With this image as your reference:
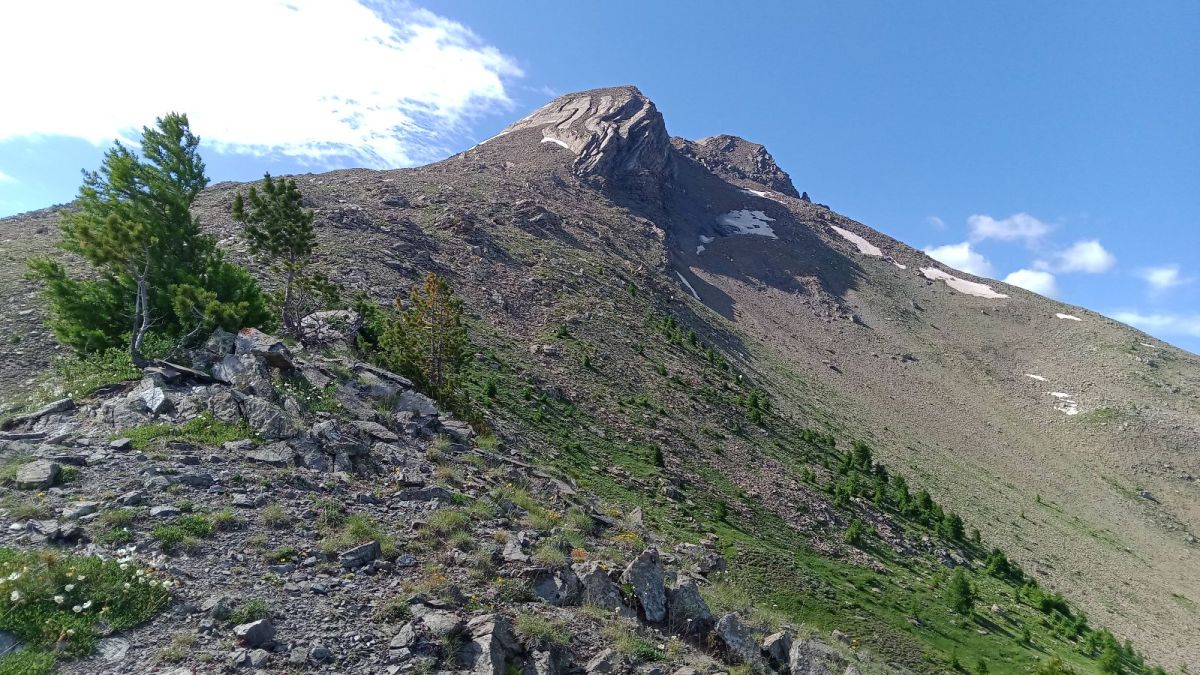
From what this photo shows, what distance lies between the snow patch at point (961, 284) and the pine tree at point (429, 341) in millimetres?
97096

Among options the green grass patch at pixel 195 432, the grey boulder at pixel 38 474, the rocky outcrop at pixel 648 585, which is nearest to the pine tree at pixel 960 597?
the rocky outcrop at pixel 648 585

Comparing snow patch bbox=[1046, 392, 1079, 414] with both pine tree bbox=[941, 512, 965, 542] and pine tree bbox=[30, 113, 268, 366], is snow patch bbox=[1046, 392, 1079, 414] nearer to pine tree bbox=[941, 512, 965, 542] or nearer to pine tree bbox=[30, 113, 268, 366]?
pine tree bbox=[941, 512, 965, 542]

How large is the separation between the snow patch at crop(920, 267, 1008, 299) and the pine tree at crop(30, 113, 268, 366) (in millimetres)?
105224

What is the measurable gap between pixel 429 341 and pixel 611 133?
8058cm

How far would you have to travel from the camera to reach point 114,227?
1535 cm

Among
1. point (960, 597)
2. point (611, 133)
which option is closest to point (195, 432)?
point (960, 597)

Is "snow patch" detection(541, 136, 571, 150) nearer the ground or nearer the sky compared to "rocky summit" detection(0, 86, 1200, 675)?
nearer the sky

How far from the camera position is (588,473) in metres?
25.2

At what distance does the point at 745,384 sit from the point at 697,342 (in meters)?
6.13

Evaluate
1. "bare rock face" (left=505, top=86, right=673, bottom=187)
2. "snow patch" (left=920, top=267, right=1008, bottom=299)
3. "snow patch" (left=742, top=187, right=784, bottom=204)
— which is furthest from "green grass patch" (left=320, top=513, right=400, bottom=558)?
"snow patch" (left=742, top=187, right=784, bottom=204)

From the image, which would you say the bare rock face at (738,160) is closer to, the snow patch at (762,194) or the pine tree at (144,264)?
the snow patch at (762,194)

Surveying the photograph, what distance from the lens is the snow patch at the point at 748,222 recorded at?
10319cm

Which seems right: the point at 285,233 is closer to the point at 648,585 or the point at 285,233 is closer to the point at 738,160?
the point at 648,585

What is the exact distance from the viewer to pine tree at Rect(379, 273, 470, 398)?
72.0ft
